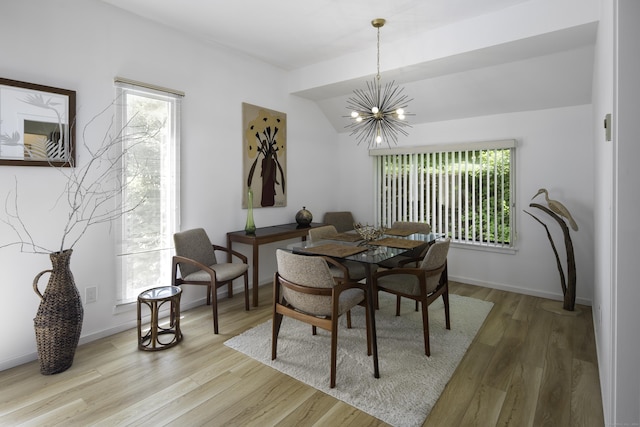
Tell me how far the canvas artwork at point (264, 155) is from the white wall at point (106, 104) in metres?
0.10

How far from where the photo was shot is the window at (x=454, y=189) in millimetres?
4086

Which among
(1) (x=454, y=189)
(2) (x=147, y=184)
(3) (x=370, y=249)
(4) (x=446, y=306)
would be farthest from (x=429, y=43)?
(2) (x=147, y=184)

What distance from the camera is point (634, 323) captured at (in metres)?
1.42

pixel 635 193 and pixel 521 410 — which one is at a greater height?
pixel 635 193

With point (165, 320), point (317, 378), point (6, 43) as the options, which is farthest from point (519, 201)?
point (6, 43)

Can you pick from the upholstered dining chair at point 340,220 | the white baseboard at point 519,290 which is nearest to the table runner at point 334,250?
the upholstered dining chair at point 340,220

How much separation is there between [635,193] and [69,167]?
3.47 metres

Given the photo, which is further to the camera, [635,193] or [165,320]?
[165,320]

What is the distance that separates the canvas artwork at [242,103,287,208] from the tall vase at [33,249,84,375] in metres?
1.98

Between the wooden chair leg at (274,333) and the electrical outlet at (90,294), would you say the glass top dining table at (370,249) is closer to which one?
the wooden chair leg at (274,333)

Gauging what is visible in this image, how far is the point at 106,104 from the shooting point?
2.82m

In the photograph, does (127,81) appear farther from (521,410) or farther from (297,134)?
(521,410)

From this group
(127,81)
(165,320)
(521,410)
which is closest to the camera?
(521,410)

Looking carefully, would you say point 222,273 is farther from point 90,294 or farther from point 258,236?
point 90,294
